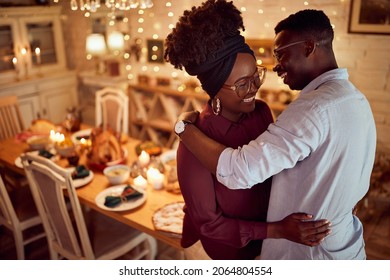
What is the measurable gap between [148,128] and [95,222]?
1463mm

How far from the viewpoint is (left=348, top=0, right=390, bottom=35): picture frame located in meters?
1.73

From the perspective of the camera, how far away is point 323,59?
93 centimetres

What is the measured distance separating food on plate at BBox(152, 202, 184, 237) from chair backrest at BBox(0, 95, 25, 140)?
5.48 feet

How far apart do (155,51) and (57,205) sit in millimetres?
1870

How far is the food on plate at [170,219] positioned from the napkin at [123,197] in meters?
0.15

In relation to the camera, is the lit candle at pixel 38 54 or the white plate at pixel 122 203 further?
the lit candle at pixel 38 54

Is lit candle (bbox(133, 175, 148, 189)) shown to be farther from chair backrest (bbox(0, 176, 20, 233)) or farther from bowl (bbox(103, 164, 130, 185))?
chair backrest (bbox(0, 176, 20, 233))

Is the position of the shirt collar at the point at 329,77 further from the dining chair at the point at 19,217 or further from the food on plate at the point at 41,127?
the food on plate at the point at 41,127

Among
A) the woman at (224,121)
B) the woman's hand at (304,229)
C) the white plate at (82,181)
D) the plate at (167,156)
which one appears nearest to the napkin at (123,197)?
the white plate at (82,181)

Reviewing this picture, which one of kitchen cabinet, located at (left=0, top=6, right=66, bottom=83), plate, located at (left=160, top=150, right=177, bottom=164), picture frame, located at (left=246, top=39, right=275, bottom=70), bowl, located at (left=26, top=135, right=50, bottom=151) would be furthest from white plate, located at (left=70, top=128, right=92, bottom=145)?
picture frame, located at (left=246, top=39, right=275, bottom=70)

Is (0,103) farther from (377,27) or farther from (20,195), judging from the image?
(377,27)

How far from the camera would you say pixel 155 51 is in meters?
3.08

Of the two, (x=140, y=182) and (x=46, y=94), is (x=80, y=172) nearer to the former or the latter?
(x=140, y=182)

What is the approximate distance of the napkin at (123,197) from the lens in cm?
156
